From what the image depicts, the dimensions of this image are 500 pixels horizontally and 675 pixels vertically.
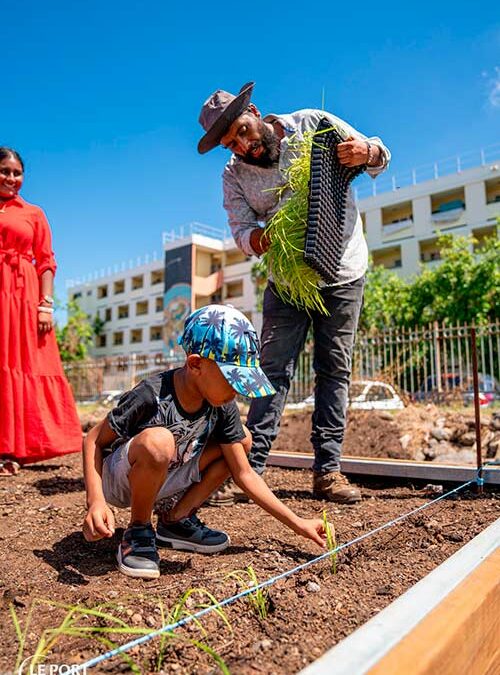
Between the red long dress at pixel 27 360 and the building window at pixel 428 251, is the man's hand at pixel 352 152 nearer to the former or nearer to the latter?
the red long dress at pixel 27 360

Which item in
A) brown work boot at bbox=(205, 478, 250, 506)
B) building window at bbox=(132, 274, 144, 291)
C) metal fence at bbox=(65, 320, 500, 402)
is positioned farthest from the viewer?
building window at bbox=(132, 274, 144, 291)

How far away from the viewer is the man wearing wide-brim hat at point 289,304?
275 centimetres

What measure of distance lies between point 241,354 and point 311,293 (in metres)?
1.05

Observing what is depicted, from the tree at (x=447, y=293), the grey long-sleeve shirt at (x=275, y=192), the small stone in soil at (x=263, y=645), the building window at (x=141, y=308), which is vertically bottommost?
the small stone in soil at (x=263, y=645)

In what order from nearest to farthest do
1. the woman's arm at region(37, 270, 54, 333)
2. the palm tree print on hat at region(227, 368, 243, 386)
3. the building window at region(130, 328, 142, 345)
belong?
the palm tree print on hat at region(227, 368, 243, 386) < the woman's arm at region(37, 270, 54, 333) < the building window at region(130, 328, 142, 345)

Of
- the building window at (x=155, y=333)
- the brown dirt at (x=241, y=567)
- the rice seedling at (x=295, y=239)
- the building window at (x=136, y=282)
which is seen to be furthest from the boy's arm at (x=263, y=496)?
the building window at (x=136, y=282)

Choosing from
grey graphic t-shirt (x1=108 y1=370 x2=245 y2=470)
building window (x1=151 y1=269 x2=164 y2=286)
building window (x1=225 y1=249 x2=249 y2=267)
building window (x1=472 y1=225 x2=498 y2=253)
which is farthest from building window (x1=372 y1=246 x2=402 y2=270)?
grey graphic t-shirt (x1=108 y1=370 x2=245 y2=470)

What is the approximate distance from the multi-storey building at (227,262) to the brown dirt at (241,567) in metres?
20.0

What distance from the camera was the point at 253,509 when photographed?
2600 mm

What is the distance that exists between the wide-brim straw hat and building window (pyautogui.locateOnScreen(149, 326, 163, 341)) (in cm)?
4728

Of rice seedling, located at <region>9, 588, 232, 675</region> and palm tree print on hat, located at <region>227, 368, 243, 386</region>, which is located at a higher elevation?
palm tree print on hat, located at <region>227, 368, 243, 386</region>

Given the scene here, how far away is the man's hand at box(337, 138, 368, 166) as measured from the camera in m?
2.59

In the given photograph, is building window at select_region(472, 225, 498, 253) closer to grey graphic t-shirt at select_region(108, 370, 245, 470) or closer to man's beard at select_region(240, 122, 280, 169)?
man's beard at select_region(240, 122, 280, 169)

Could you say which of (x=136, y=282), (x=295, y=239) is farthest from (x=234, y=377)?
(x=136, y=282)
